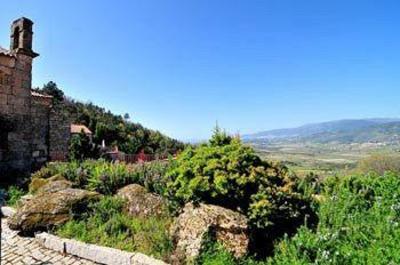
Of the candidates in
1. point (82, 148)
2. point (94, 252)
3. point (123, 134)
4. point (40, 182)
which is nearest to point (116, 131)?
point (123, 134)

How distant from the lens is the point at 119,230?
6746 mm

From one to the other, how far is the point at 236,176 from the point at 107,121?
4026 centimetres

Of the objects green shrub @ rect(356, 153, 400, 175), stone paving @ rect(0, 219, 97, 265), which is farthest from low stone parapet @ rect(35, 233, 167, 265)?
green shrub @ rect(356, 153, 400, 175)

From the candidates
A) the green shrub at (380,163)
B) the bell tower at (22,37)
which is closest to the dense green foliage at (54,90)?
the bell tower at (22,37)

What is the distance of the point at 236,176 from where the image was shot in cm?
646

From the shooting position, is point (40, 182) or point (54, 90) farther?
point (54, 90)

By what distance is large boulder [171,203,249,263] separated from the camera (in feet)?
18.0

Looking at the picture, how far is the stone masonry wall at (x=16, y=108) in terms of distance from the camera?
1205 cm

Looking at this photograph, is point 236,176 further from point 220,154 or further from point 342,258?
point 342,258

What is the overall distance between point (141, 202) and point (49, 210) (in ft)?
5.67

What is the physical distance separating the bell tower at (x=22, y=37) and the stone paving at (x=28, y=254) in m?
7.24

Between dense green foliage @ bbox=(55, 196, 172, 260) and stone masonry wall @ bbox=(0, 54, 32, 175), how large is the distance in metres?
5.85

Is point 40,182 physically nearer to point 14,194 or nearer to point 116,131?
point 14,194

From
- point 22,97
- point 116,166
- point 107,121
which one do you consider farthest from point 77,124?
point 116,166
